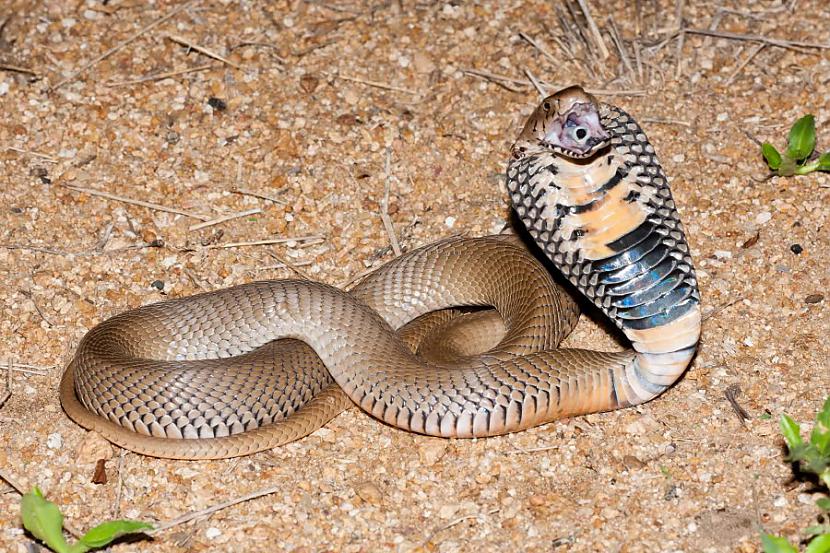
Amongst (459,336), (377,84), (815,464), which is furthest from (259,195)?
(815,464)

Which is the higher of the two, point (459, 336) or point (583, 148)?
point (583, 148)

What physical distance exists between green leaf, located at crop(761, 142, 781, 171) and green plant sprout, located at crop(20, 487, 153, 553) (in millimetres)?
4067

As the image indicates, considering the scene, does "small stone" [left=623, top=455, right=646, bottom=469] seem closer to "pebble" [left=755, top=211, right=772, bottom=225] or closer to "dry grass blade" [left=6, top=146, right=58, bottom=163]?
"pebble" [left=755, top=211, right=772, bottom=225]

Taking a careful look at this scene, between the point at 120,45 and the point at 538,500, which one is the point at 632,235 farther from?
the point at 120,45

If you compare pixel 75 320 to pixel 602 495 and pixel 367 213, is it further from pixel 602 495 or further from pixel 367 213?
pixel 602 495

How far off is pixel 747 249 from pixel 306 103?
2964 mm

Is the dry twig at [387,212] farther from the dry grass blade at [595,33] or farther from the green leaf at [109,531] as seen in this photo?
the green leaf at [109,531]

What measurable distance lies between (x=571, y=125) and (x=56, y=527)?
2.74 metres

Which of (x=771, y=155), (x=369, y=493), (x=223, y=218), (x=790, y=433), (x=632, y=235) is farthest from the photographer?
(x=223, y=218)

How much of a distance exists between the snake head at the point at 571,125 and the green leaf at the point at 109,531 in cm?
232

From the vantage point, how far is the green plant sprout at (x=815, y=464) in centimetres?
412

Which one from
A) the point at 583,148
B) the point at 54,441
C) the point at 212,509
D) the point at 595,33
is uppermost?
the point at 583,148

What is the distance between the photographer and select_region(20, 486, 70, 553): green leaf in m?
A: 4.45

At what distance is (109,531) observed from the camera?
4387 mm
